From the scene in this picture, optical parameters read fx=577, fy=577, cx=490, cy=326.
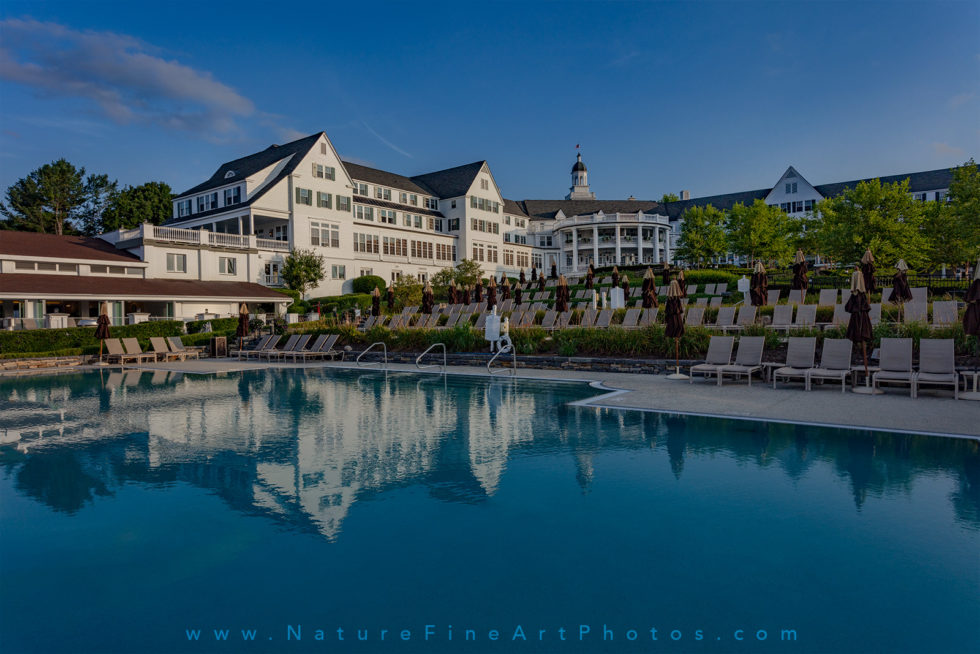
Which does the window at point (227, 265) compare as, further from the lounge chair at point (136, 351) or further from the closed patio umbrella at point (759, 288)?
the closed patio umbrella at point (759, 288)

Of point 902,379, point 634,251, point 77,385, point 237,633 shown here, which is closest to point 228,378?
point 77,385

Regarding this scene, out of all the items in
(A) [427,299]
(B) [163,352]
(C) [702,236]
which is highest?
(C) [702,236]

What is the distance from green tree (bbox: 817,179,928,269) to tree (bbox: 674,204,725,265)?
16.2 meters

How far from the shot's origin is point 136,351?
79.9 ft

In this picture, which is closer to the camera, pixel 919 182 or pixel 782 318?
pixel 782 318

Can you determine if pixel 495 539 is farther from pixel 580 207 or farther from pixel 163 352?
pixel 580 207

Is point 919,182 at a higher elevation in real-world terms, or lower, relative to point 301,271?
higher

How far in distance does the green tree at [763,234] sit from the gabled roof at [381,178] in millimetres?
29892

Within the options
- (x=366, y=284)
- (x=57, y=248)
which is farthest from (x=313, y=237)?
(x=57, y=248)

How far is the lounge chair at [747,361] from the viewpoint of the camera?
43.4 feet

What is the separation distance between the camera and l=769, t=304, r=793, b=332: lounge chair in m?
17.4

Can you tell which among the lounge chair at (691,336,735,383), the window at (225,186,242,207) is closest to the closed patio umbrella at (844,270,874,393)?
the lounge chair at (691,336,735,383)

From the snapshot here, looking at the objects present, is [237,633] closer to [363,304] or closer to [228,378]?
[228,378]

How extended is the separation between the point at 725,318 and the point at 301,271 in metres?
30.8
